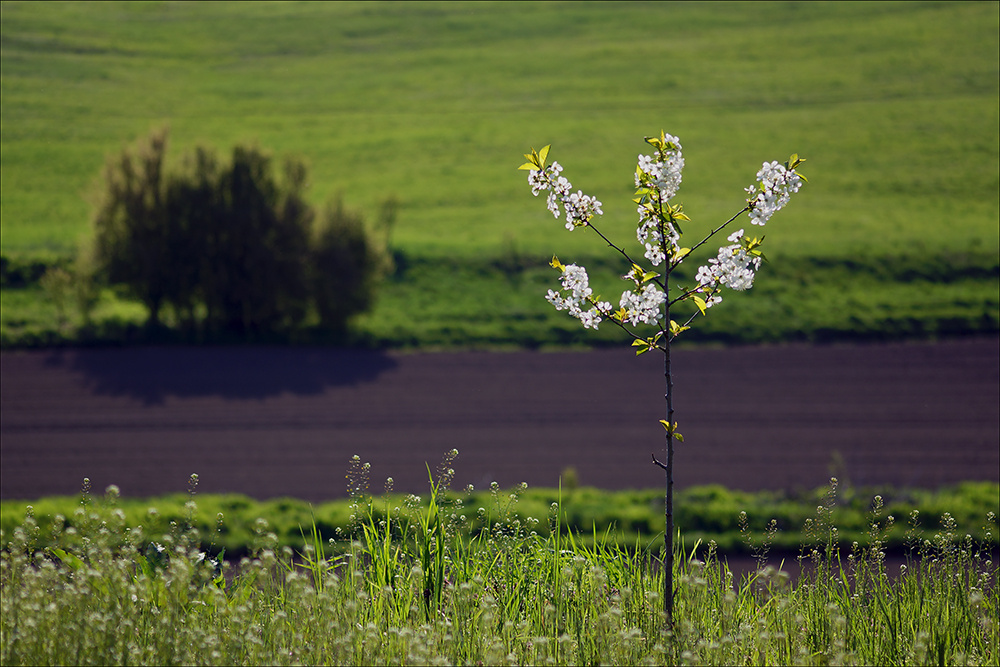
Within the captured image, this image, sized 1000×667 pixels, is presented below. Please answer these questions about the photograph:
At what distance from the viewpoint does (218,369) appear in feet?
54.6

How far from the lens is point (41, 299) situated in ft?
68.6

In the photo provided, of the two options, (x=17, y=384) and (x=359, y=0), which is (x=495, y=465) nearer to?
(x=17, y=384)

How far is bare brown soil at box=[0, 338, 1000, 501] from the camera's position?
40.6ft

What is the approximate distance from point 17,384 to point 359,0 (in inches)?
1554

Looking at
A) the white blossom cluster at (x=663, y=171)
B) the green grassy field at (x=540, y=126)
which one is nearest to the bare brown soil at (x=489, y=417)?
the green grassy field at (x=540, y=126)

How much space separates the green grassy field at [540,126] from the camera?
2180cm

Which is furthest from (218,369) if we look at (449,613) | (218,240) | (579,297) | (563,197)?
(579,297)

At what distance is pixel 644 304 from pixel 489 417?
33.5ft

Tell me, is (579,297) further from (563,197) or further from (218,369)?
(218,369)

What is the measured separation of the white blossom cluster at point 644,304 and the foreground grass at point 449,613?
4.33 ft

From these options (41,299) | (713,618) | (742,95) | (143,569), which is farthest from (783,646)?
(742,95)

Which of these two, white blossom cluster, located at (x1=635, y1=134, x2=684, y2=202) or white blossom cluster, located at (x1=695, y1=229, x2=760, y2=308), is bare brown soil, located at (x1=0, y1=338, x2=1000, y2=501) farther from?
white blossom cluster, located at (x1=635, y1=134, x2=684, y2=202)

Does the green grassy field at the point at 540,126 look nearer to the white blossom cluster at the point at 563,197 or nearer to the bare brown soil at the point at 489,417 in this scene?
the bare brown soil at the point at 489,417

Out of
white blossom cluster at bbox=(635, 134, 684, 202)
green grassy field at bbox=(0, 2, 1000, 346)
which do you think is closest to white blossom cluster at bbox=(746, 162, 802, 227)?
white blossom cluster at bbox=(635, 134, 684, 202)
